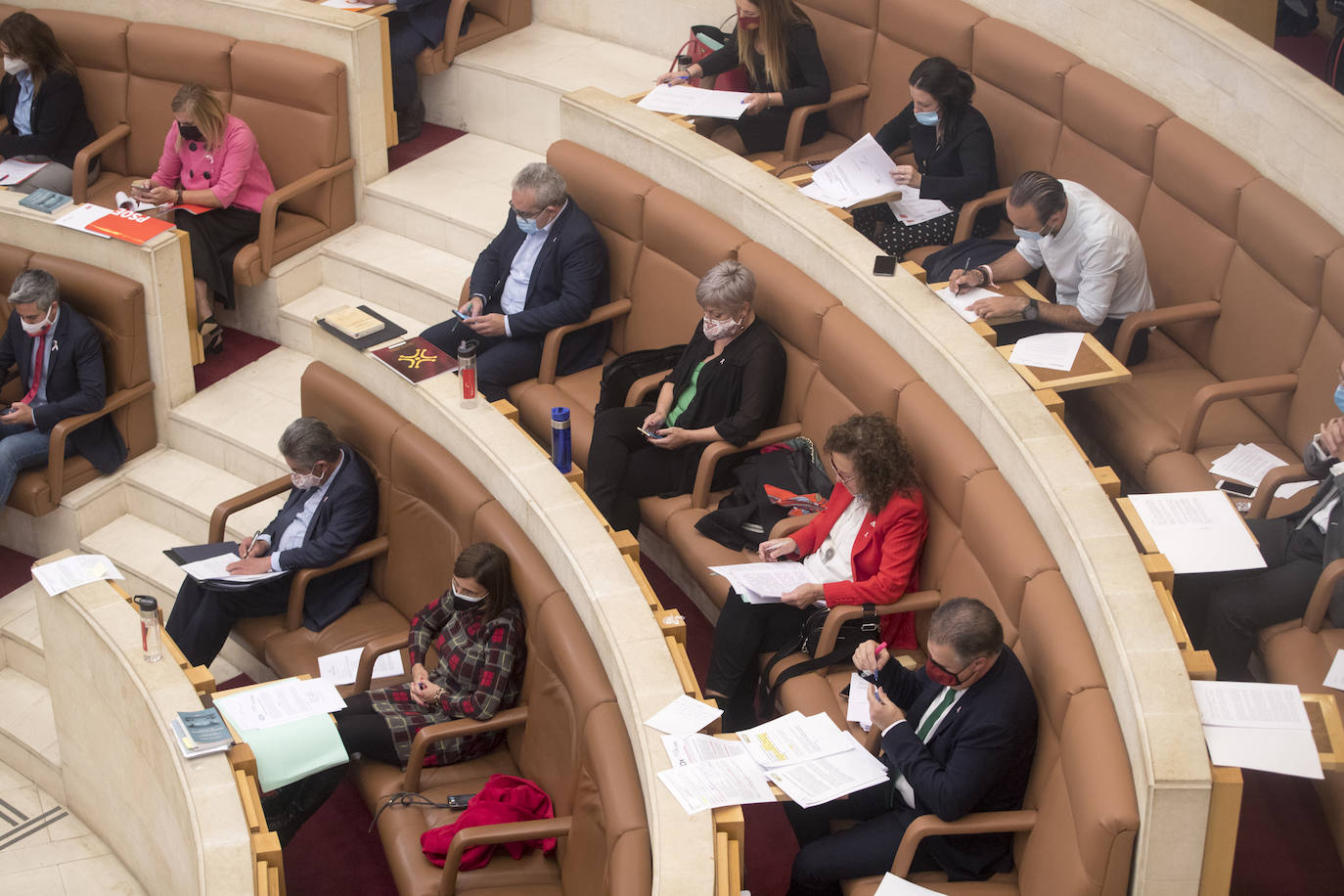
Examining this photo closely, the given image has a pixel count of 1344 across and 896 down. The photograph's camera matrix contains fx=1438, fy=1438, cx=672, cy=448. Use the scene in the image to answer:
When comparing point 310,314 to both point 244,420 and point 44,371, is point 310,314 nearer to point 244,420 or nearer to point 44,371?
point 244,420

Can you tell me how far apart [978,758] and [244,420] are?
12.1 feet

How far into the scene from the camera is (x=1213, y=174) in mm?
4566

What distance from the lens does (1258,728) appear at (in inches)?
122

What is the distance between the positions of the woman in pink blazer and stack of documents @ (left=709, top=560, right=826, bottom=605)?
3131 millimetres

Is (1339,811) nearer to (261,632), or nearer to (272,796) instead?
(272,796)

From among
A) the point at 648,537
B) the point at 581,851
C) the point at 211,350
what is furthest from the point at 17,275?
the point at 581,851

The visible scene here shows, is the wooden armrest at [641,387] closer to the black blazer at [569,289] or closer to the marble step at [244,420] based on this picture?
the black blazer at [569,289]

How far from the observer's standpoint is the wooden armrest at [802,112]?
18.8 feet

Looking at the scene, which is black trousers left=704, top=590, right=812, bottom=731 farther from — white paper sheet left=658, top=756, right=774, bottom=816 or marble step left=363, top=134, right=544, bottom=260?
marble step left=363, top=134, right=544, bottom=260

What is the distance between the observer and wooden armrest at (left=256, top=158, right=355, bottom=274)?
247 inches

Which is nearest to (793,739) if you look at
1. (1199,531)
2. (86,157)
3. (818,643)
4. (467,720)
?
(818,643)

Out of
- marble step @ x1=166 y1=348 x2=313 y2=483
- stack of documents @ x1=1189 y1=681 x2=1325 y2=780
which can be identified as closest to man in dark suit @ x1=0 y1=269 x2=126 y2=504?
marble step @ x1=166 y1=348 x2=313 y2=483

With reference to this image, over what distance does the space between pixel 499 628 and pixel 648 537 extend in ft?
3.51

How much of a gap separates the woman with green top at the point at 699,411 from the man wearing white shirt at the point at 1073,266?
685 mm
